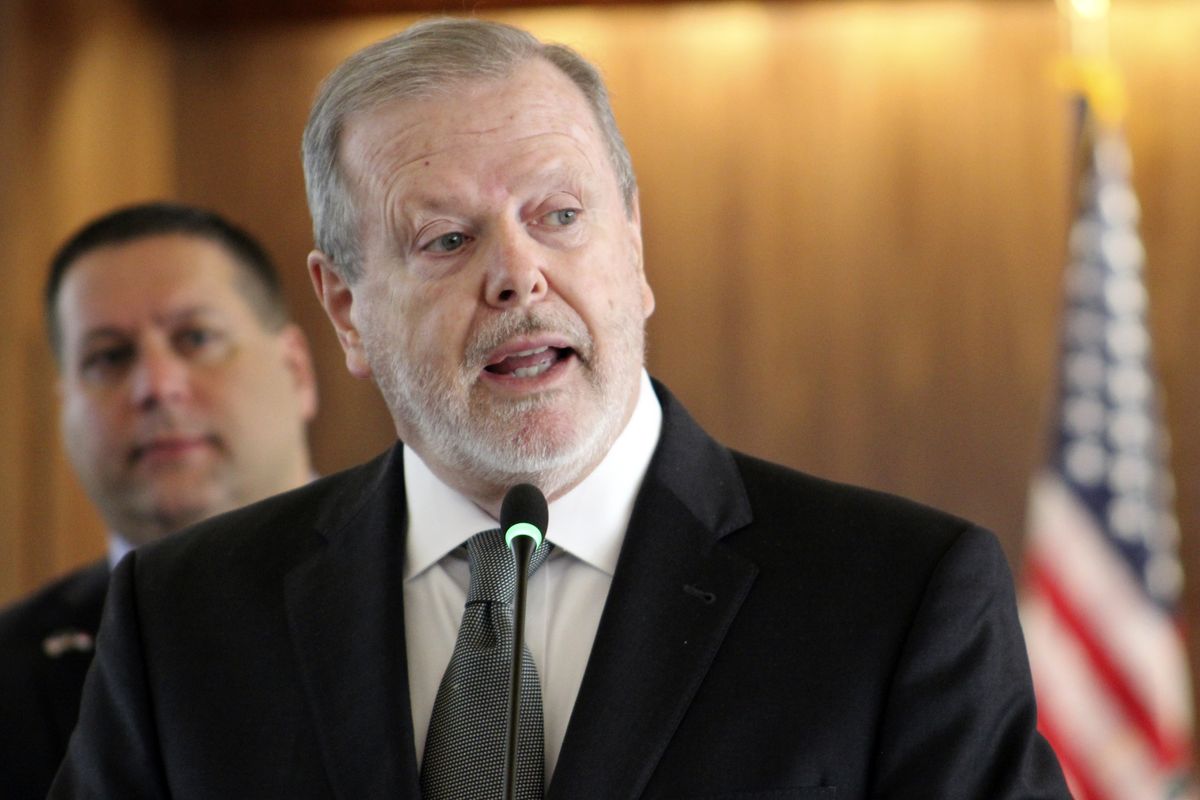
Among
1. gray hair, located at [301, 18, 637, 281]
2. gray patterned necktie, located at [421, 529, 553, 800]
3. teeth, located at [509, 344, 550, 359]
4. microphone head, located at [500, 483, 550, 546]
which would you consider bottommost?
gray patterned necktie, located at [421, 529, 553, 800]

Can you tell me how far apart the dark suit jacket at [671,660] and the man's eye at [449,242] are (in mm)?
318

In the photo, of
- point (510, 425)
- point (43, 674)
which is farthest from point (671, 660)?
point (43, 674)

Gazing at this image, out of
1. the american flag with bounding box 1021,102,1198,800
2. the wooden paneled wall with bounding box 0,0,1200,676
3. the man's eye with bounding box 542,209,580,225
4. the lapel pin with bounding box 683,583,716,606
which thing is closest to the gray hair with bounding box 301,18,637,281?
the man's eye with bounding box 542,209,580,225

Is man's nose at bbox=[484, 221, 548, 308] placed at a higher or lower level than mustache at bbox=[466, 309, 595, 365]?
higher

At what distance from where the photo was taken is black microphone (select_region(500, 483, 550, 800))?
4.85 ft

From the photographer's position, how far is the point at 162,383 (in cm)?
317

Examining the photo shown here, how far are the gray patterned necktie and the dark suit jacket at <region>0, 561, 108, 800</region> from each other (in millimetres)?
1109

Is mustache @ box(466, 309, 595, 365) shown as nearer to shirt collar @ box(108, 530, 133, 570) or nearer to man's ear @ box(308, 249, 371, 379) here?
man's ear @ box(308, 249, 371, 379)

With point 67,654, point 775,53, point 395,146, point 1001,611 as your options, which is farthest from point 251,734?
point 775,53

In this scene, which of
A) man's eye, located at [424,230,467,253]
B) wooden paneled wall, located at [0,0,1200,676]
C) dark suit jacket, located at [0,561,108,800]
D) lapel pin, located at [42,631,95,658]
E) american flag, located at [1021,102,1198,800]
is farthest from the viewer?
wooden paneled wall, located at [0,0,1200,676]

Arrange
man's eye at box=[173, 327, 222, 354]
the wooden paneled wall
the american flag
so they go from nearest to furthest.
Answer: man's eye at box=[173, 327, 222, 354] → the american flag → the wooden paneled wall

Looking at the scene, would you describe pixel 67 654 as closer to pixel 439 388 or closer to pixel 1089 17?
pixel 439 388

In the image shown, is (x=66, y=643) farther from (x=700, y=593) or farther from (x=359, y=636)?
(x=700, y=593)

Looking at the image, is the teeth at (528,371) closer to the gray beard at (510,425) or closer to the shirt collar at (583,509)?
the gray beard at (510,425)
